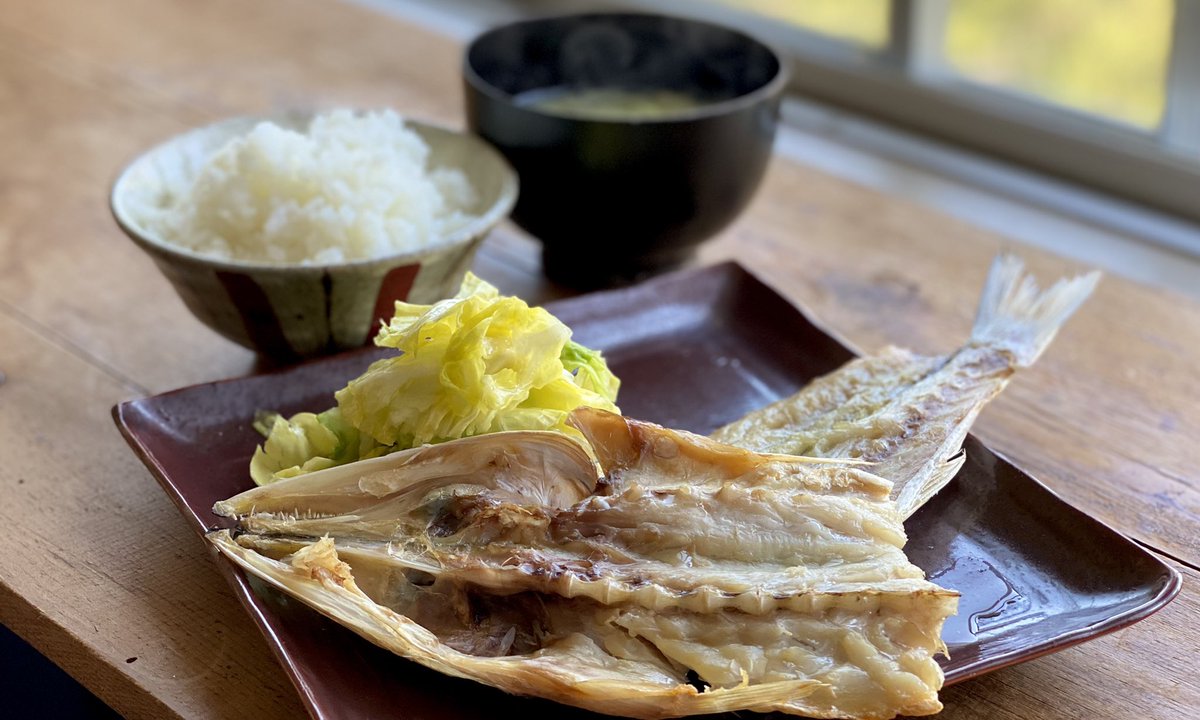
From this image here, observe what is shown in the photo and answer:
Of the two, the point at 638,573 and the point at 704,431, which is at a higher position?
the point at 638,573

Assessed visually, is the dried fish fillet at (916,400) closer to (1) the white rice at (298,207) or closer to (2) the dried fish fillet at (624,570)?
(2) the dried fish fillet at (624,570)

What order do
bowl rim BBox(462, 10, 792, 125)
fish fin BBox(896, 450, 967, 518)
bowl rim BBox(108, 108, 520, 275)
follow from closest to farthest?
fish fin BBox(896, 450, 967, 518), bowl rim BBox(108, 108, 520, 275), bowl rim BBox(462, 10, 792, 125)

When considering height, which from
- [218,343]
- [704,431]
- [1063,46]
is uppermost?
[1063,46]

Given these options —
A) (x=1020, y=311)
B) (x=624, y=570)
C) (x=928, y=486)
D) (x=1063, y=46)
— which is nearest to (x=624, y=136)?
(x=1020, y=311)

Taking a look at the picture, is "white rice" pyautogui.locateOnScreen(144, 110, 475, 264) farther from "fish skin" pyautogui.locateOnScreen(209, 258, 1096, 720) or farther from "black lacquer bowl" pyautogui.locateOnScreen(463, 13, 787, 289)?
"fish skin" pyautogui.locateOnScreen(209, 258, 1096, 720)

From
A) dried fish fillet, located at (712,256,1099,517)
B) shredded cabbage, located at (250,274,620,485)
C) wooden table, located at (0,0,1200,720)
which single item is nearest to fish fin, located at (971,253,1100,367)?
dried fish fillet, located at (712,256,1099,517)

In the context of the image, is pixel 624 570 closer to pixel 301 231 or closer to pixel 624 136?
pixel 301 231

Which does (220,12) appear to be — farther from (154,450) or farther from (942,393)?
(942,393)
